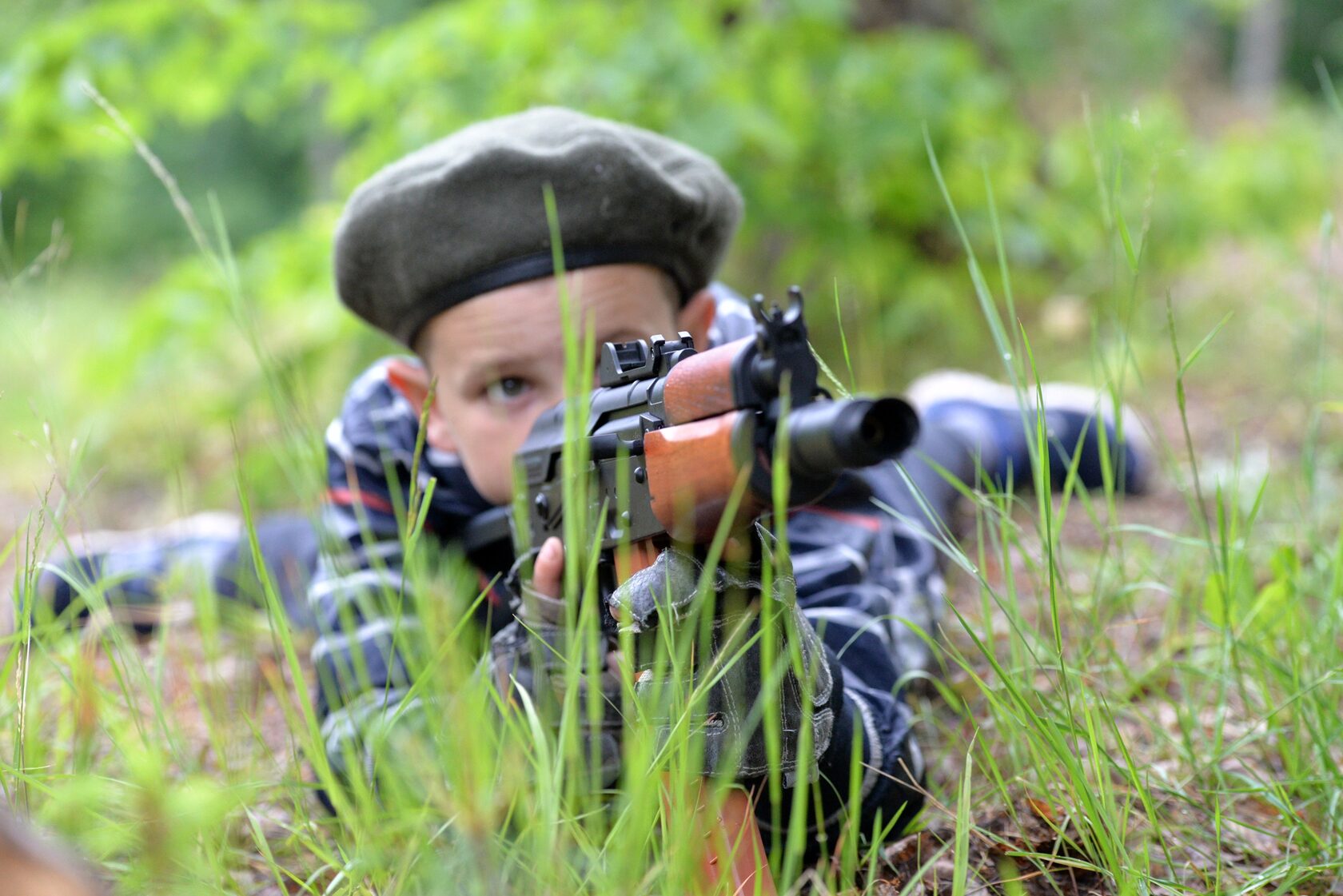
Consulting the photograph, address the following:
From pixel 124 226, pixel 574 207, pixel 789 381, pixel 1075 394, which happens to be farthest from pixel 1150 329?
pixel 124 226

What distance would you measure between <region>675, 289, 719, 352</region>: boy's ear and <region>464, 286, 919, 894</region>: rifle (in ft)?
2.58

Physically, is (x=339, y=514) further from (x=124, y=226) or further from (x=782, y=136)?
(x=124, y=226)

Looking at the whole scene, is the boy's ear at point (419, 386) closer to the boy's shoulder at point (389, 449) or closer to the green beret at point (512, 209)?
the boy's shoulder at point (389, 449)

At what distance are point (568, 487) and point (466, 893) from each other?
0.38m

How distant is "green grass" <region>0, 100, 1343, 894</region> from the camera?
911mm

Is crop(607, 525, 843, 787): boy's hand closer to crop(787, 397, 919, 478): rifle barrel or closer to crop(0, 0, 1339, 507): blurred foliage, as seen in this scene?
crop(787, 397, 919, 478): rifle barrel

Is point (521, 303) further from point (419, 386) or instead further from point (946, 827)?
point (946, 827)

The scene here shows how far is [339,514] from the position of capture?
2.19 m

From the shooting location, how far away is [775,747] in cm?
95

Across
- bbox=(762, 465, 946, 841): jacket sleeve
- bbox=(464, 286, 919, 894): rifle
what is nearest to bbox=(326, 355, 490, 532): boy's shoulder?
bbox=(762, 465, 946, 841): jacket sleeve

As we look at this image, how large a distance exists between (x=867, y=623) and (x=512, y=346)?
0.72 metres

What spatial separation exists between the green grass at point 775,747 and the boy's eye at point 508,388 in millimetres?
314

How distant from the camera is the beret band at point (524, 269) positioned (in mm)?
1729

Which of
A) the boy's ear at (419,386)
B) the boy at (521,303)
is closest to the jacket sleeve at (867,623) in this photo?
the boy at (521,303)
